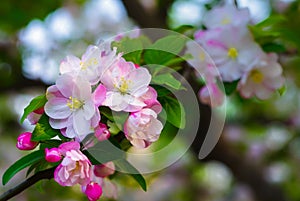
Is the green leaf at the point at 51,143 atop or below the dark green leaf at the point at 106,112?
below

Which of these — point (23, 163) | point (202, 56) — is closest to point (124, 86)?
point (23, 163)

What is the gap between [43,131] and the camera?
23.4 inches

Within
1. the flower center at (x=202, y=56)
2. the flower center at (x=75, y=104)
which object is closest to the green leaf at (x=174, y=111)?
the flower center at (x=75, y=104)

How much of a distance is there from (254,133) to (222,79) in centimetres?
150

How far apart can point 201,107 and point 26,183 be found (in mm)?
735

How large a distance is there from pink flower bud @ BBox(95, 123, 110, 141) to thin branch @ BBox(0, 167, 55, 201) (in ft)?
0.22

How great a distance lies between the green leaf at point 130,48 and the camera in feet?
2.40

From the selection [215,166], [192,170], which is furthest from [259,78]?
[215,166]

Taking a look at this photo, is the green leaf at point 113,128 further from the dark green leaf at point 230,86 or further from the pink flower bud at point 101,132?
the dark green leaf at point 230,86

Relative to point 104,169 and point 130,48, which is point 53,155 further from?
point 130,48

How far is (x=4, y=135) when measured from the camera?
193 cm

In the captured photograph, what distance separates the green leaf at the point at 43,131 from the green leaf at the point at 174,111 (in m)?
0.14

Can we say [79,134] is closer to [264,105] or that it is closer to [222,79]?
[222,79]

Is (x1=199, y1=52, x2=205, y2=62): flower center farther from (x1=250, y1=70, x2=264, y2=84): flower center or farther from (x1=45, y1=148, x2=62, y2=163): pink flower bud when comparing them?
(x1=45, y1=148, x2=62, y2=163): pink flower bud
